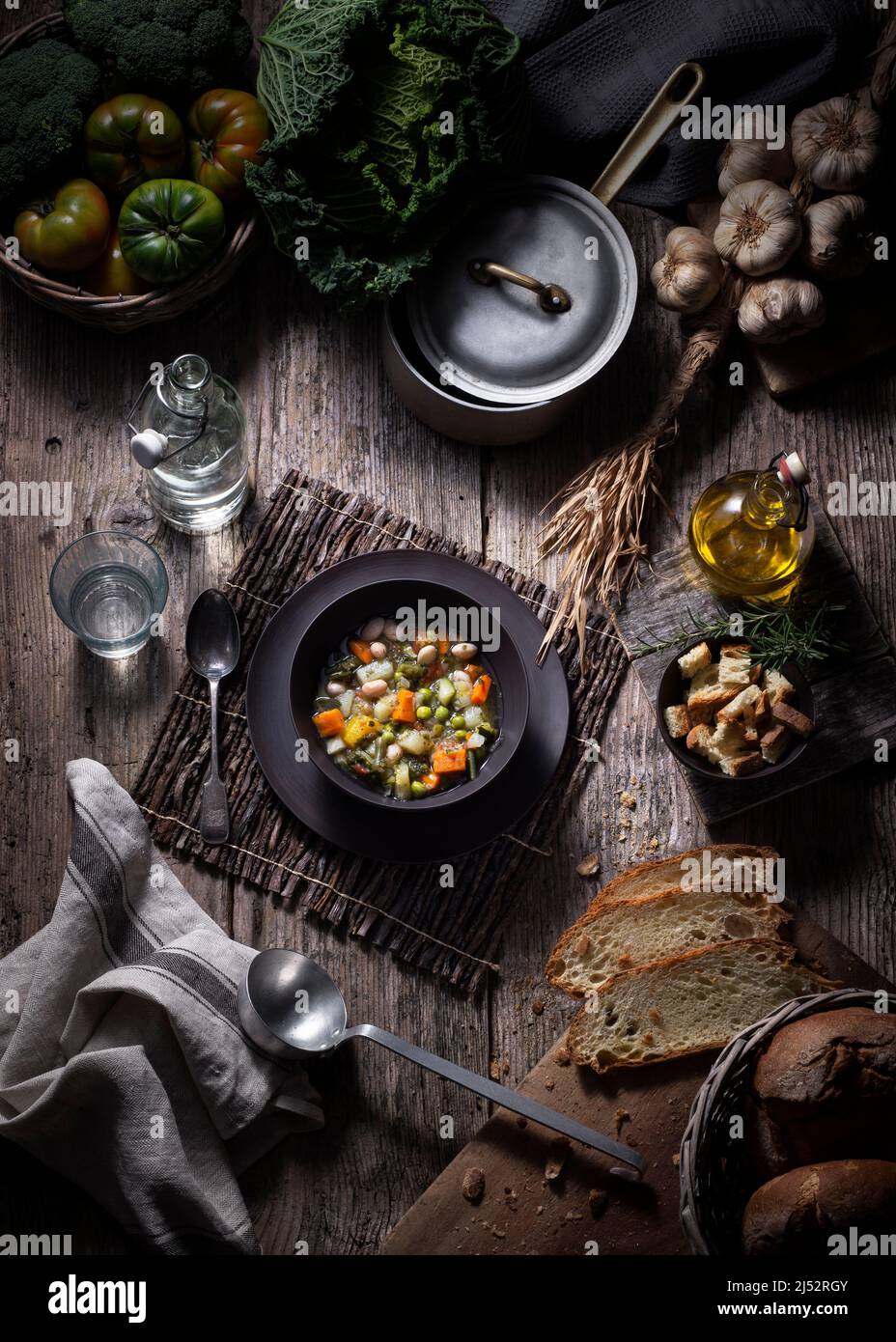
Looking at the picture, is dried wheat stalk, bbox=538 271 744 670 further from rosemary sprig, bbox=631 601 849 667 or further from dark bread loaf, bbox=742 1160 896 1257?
dark bread loaf, bbox=742 1160 896 1257

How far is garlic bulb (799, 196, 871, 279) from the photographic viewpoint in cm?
280

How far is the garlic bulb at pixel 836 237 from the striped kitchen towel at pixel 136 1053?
2211 mm

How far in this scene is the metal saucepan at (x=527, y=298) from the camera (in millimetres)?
2881

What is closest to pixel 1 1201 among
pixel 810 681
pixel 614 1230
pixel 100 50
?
pixel 614 1230

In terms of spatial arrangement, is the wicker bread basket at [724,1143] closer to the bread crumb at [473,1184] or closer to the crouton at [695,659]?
the bread crumb at [473,1184]

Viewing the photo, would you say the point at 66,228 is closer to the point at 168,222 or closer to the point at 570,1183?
the point at 168,222

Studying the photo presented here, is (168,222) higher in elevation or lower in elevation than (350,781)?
higher

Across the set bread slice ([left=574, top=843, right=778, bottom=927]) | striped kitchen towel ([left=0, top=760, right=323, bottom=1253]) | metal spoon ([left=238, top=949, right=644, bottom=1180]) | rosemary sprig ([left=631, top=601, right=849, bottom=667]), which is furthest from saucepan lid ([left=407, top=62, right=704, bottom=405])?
metal spoon ([left=238, top=949, right=644, bottom=1180])

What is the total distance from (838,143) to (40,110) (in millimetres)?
1979

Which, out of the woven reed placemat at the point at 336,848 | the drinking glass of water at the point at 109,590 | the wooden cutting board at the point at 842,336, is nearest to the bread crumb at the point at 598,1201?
the woven reed placemat at the point at 336,848

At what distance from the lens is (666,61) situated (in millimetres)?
2994

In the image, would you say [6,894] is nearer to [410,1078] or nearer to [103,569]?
[103,569]

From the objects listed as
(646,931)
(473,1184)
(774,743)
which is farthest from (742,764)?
(473,1184)

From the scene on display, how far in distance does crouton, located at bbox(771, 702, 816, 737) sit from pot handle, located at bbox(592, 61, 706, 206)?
4.61 ft
